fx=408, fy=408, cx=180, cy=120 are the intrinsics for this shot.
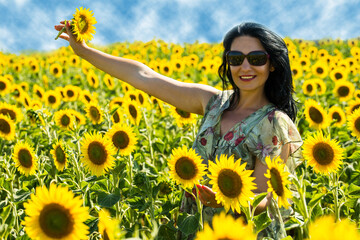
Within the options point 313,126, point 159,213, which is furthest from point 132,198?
point 313,126

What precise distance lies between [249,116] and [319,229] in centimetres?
165

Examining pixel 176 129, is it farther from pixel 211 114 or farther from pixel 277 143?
pixel 277 143

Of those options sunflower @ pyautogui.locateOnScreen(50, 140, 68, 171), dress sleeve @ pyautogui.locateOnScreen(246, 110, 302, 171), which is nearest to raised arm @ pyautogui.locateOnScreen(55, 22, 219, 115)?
dress sleeve @ pyautogui.locateOnScreen(246, 110, 302, 171)

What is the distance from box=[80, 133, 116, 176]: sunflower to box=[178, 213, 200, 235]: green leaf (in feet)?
2.28

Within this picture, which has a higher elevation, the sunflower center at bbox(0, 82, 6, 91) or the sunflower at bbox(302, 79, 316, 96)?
the sunflower center at bbox(0, 82, 6, 91)

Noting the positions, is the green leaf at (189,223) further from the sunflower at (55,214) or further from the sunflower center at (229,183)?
the sunflower at (55,214)

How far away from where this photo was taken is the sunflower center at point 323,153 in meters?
2.57

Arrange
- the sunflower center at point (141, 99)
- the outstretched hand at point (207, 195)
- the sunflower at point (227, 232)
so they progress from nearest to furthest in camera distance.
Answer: the sunflower at point (227, 232), the outstretched hand at point (207, 195), the sunflower center at point (141, 99)

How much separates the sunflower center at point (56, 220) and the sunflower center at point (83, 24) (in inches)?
73.7

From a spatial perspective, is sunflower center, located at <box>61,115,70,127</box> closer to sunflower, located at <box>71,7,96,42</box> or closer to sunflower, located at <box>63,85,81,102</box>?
sunflower, located at <box>71,7,96,42</box>

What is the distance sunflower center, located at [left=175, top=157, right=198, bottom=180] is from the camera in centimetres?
218

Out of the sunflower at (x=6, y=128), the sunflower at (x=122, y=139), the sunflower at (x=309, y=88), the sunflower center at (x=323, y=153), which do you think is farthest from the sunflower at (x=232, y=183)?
the sunflower at (x=309, y=88)

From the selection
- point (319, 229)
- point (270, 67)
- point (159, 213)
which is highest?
point (270, 67)

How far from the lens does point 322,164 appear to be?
8.50 feet
